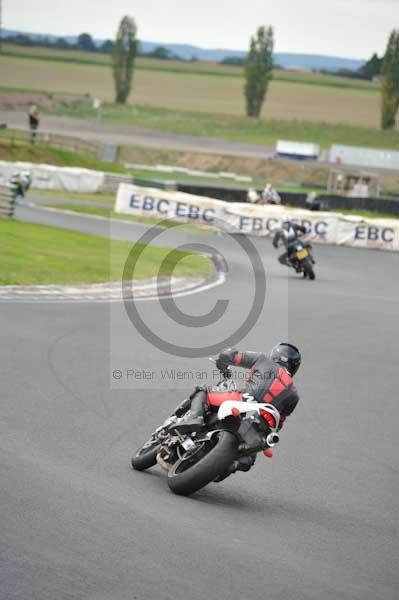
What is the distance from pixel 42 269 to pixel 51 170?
22.9m

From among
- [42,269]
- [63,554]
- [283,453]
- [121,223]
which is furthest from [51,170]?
[63,554]

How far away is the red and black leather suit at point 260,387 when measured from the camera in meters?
7.77

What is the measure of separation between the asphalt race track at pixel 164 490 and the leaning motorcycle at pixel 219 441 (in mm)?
192

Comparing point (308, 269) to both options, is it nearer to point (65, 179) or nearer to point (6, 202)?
point (6, 202)

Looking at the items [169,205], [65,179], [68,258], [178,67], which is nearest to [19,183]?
[169,205]

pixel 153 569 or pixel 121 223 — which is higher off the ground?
pixel 153 569

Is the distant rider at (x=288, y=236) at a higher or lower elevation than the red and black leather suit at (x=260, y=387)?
lower

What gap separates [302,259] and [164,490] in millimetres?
17759

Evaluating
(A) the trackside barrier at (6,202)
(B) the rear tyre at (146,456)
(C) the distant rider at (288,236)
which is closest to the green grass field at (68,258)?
(A) the trackside barrier at (6,202)

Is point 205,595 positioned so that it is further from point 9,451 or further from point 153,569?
point 9,451

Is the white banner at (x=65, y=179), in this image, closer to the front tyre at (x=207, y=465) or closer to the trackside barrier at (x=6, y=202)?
the trackside barrier at (x=6, y=202)

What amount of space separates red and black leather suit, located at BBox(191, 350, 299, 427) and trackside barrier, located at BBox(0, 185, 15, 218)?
827 inches

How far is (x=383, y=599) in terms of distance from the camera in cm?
585

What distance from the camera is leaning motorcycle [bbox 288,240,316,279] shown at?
25.0 metres
